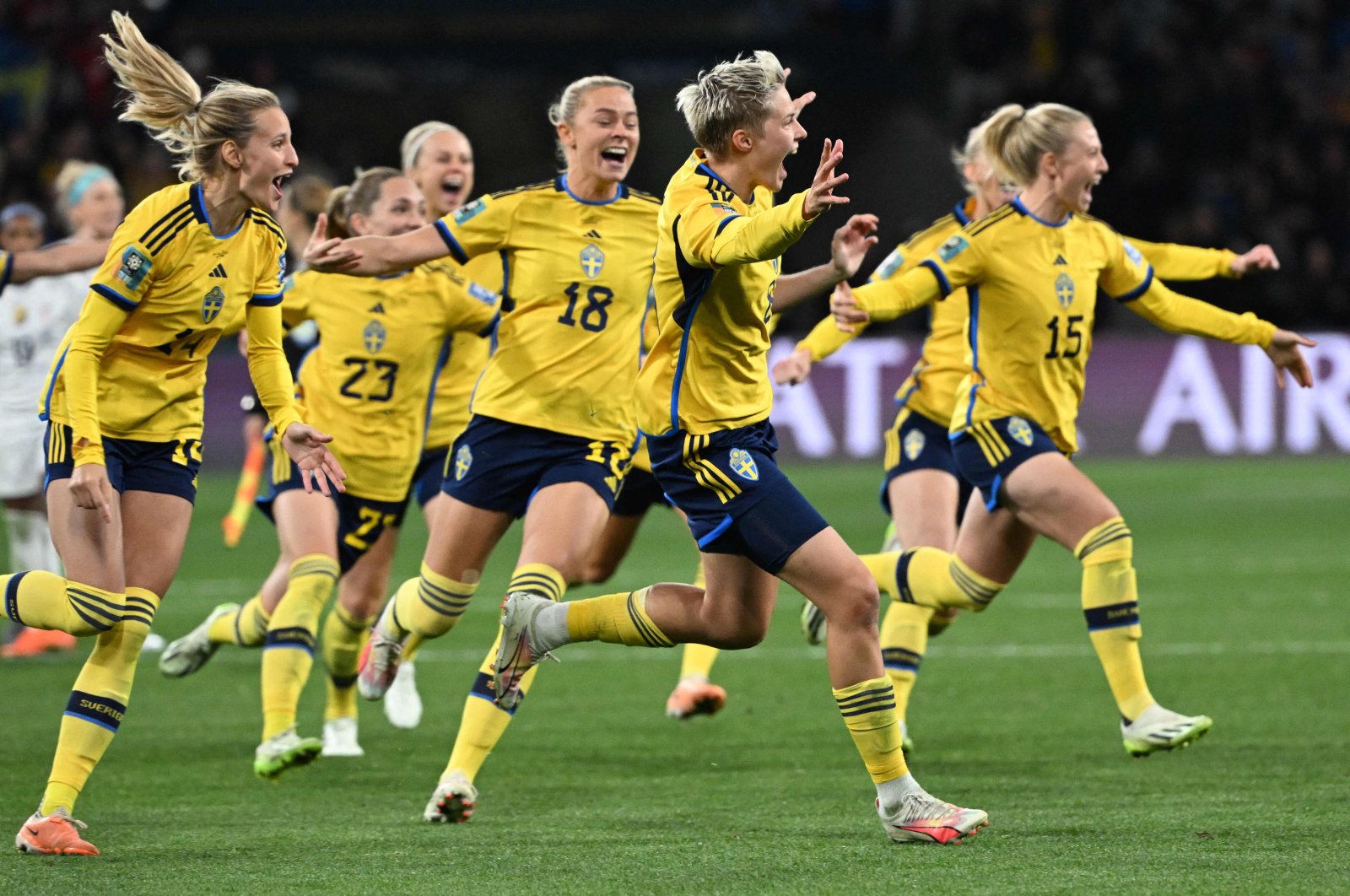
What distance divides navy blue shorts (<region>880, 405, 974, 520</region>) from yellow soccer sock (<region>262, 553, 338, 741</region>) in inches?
92.2

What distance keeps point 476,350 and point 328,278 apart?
1106mm

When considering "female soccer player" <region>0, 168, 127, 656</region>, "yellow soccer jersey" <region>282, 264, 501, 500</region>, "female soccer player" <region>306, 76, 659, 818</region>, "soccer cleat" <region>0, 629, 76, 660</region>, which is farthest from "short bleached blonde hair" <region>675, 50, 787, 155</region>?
"soccer cleat" <region>0, 629, 76, 660</region>

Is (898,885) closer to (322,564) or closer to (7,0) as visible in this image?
(322,564)

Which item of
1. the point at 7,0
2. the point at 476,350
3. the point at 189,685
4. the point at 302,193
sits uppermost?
the point at 7,0

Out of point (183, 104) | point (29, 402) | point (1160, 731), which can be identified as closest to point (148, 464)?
point (183, 104)

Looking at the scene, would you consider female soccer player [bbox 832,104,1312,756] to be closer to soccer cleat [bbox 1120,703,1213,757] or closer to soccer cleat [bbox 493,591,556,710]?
soccer cleat [bbox 1120,703,1213,757]

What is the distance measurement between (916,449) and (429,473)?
80.8 inches

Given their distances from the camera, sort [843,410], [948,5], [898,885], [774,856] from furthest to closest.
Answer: [948,5]
[843,410]
[774,856]
[898,885]

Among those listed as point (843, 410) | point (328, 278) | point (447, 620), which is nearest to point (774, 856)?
point (447, 620)

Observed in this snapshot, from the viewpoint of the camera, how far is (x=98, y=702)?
539 cm

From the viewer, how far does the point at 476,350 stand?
8.37 m

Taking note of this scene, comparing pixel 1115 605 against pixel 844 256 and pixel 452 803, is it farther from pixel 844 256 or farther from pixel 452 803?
pixel 452 803

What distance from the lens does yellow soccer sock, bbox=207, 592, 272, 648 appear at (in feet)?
24.5

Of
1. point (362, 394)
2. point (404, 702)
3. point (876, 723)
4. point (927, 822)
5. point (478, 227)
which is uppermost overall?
point (478, 227)
